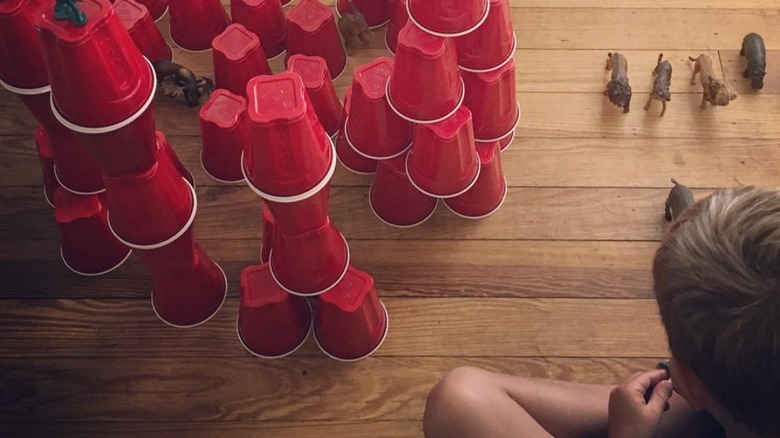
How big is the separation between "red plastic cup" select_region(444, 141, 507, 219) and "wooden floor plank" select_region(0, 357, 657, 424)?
232 mm

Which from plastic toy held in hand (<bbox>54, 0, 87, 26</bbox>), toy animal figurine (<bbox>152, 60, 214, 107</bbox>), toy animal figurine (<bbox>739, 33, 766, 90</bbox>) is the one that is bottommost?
toy animal figurine (<bbox>152, 60, 214, 107</bbox>)

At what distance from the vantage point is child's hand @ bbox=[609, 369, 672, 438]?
2.43 ft

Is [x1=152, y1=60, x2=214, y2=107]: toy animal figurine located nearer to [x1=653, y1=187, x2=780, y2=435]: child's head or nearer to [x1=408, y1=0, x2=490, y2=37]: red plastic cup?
[x1=408, y1=0, x2=490, y2=37]: red plastic cup

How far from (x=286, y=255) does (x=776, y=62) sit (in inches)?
36.9

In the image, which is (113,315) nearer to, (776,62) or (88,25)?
(88,25)

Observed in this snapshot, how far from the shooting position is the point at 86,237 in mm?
1084

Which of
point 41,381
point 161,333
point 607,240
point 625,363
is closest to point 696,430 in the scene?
point 625,363

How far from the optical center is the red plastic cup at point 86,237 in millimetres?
1063

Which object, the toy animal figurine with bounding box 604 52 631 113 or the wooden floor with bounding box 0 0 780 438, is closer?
the wooden floor with bounding box 0 0 780 438

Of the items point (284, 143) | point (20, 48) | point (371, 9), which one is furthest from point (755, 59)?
point (20, 48)

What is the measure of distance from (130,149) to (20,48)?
0.15 metres

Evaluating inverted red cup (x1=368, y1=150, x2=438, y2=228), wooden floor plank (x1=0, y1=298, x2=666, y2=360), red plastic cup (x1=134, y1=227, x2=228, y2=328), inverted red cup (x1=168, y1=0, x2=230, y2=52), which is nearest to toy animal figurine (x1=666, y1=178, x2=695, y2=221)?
wooden floor plank (x1=0, y1=298, x2=666, y2=360)

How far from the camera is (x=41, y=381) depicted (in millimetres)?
1042

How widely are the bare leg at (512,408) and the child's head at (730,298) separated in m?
0.21
